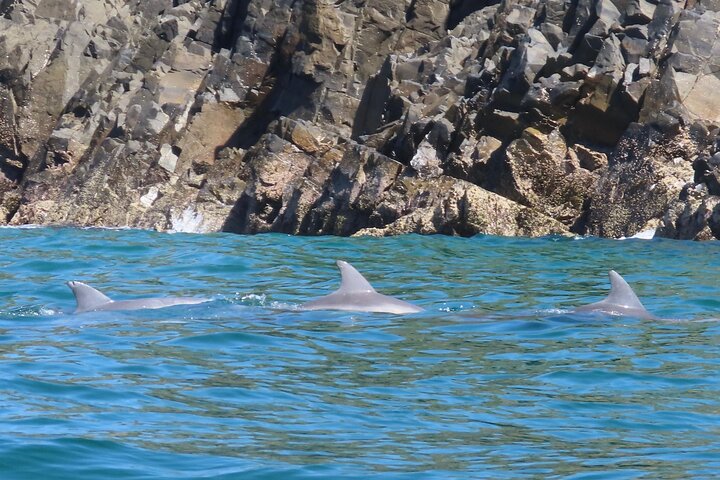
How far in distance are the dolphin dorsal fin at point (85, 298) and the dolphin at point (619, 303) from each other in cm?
469

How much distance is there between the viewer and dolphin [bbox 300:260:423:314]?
1114 cm

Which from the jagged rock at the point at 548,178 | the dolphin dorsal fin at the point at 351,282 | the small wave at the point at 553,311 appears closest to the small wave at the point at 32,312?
the dolphin dorsal fin at the point at 351,282

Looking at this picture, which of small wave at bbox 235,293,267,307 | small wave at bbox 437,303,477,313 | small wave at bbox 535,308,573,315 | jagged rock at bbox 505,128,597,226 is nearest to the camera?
small wave at bbox 535,308,573,315

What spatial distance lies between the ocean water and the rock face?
369 inches

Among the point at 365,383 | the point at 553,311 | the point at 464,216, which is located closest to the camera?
the point at 365,383

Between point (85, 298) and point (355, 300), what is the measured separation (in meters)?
2.69

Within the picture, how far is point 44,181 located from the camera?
34.7 meters

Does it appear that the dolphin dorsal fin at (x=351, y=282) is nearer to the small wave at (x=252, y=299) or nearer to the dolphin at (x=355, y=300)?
the dolphin at (x=355, y=300)

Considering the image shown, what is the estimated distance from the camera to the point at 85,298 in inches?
445

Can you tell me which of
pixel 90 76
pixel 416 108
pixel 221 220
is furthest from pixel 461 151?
pixel 90 76

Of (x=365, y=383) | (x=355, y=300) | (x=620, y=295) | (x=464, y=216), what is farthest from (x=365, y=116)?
(x=365, y=383)

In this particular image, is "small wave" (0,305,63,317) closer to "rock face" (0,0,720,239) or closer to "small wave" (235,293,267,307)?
"small wave" (235,293,267,307)

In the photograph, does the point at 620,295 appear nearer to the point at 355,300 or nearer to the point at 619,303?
the point at 619,303

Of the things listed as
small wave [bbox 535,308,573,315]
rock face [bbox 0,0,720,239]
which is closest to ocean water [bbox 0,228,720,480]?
small wave [bbox 535,308,573,315]
